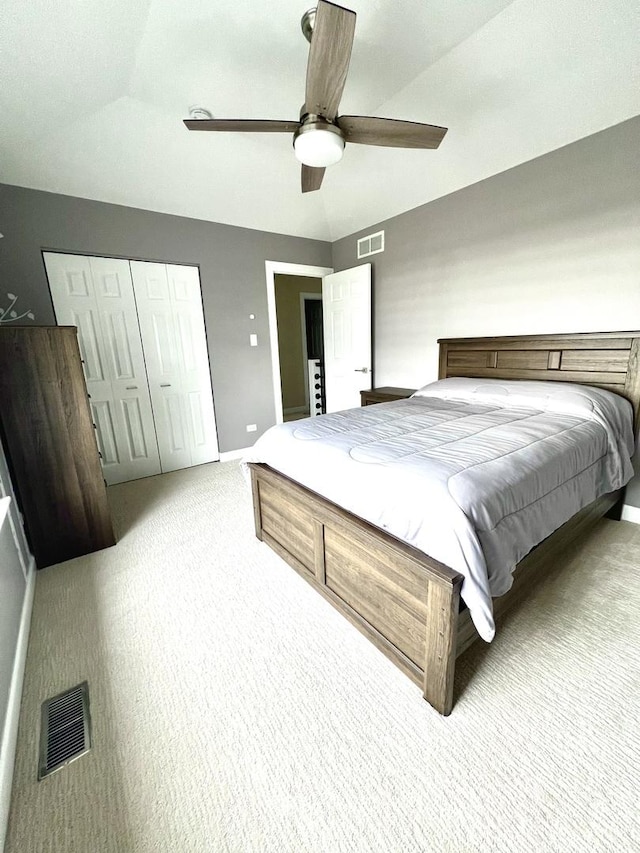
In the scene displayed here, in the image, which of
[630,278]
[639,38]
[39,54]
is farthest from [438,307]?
[39,54]

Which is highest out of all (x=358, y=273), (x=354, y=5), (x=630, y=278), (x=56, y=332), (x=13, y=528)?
(x=354, y=5)

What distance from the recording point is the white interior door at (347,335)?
384 centimetres

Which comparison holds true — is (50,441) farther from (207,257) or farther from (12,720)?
(207,257)

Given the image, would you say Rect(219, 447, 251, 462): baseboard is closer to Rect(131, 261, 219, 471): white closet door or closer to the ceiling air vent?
Rect(131, 261, 219, 471): white closet door

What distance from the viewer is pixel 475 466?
1.30 meters

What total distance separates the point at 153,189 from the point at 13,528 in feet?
9.22

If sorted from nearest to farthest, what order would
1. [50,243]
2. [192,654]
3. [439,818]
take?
[439,818] < [192,654] < [50,243]

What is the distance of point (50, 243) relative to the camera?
272 centimetres

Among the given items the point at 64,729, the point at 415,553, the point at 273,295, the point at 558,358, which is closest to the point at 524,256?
the point at 558,358

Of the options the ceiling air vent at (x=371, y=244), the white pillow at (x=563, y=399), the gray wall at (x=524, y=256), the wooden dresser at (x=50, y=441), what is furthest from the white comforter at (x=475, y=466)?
the ceiling air vent at (x=371, y=244)

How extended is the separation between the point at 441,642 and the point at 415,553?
0.94 ft

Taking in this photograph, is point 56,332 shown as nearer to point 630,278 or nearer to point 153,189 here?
point 153,189

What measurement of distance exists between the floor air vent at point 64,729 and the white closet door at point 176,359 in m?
2.47

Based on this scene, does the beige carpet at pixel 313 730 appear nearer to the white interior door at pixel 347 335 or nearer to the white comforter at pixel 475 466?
the white comforter at pixel 475 466
